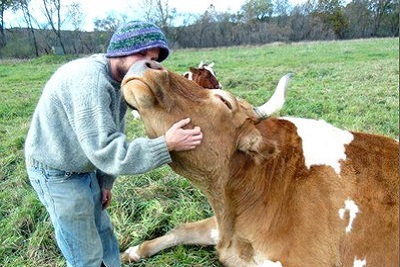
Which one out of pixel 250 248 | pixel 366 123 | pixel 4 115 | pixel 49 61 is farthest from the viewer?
pixel 49 61

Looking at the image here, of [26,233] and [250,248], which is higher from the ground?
[250,248]

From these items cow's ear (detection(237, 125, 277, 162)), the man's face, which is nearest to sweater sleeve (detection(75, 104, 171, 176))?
the man's face

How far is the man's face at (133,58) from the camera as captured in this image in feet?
9.41

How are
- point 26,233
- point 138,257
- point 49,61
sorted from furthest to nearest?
point 49,61 → point 26,233 → point 138,257

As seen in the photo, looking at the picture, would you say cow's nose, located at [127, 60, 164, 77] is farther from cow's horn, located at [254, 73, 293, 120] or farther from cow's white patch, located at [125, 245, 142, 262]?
cow's white patch, located at [125, 245, 142, 262]

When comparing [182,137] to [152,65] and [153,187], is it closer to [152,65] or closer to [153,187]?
[152,65]

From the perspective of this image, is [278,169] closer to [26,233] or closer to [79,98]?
[79,98]

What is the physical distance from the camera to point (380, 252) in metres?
2.94

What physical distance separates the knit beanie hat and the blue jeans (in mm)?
865

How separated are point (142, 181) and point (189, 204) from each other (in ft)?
2.52

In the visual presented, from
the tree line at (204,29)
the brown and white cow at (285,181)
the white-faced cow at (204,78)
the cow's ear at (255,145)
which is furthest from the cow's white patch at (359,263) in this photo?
the tree line at (204,29)

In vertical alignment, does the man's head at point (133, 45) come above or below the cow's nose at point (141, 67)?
above

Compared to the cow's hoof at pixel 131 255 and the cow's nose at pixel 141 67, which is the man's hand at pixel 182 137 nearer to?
the cow's nose at pixel 141 67

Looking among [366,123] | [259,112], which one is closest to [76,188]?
[259,112]
